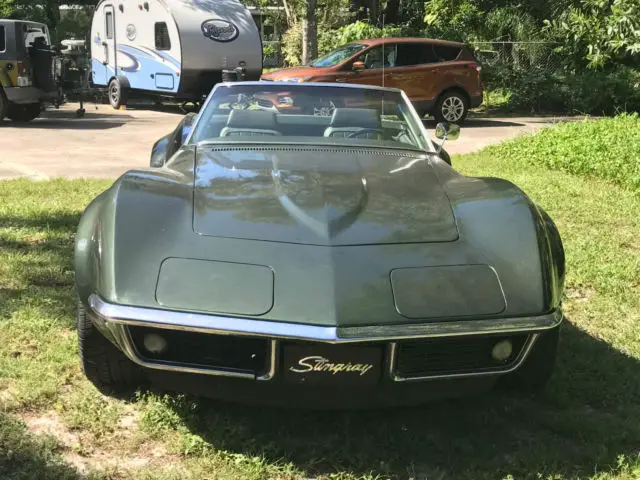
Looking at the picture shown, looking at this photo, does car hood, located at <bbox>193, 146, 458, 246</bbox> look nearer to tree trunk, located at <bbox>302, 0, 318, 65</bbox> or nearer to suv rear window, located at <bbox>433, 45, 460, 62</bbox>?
suv rear window, located at <bbox>433, 45, 460, 62</bbox>

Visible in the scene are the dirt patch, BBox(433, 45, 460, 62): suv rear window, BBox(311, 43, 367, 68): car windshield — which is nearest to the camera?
the dirt patch

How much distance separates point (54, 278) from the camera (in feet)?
14.5

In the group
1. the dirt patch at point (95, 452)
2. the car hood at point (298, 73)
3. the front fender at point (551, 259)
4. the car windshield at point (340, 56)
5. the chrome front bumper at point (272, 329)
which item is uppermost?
the car windshield at point (340, 56)

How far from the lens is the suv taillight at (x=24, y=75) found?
1239cm

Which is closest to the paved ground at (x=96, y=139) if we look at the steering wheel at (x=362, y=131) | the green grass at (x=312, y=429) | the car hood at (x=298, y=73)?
the car hood at (x=298, y=73)

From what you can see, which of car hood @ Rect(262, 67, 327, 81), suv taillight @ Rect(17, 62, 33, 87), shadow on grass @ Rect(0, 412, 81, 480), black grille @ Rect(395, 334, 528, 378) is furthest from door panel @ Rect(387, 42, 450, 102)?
shadow on grass @ Rect(0, 412, 81, 480)

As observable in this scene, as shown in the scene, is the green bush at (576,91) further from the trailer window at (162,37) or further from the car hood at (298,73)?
the trailer window at (162,37)

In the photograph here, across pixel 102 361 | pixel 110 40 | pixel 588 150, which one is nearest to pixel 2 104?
pixel 110 40

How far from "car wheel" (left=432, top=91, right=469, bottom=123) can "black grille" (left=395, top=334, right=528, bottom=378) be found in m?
12.1

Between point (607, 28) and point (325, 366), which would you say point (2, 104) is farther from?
point (325, 366)

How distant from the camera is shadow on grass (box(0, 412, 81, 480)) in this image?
245 cm

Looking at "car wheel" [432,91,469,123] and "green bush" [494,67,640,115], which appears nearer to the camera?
"car wheel" [432,91,469,123]

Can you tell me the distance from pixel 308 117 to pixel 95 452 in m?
2.39

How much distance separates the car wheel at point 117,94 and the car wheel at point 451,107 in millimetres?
7206
